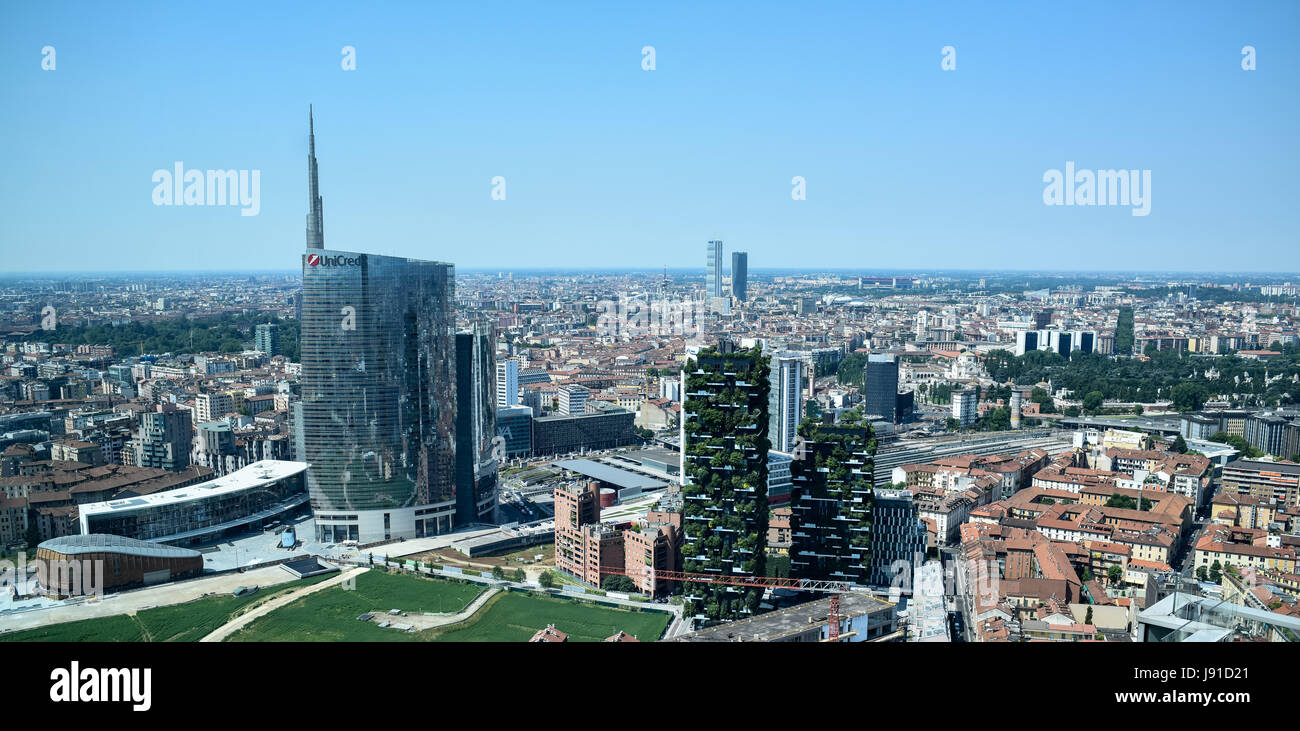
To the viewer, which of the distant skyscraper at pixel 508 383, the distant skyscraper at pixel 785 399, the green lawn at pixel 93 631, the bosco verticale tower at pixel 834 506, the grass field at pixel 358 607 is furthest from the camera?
the distant skyscraper at pixel 508 383

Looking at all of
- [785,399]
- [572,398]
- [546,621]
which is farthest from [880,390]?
[546,621]

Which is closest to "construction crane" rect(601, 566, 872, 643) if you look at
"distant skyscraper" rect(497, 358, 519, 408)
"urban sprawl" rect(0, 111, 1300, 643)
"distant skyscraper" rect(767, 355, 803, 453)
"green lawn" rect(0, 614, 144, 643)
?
"urban sprawl" rect(0, 111, 1300, 643)

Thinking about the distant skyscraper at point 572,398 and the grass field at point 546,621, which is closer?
the grass field at point 546,621

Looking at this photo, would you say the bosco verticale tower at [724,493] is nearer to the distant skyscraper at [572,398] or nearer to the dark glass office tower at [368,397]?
the dark glass office tower at [368,397]

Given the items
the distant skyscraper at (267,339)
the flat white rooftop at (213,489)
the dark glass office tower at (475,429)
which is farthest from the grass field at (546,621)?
the distant skyscraper at (267,339)

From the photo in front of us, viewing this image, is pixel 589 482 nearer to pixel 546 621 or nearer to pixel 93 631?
pixel 546 621
